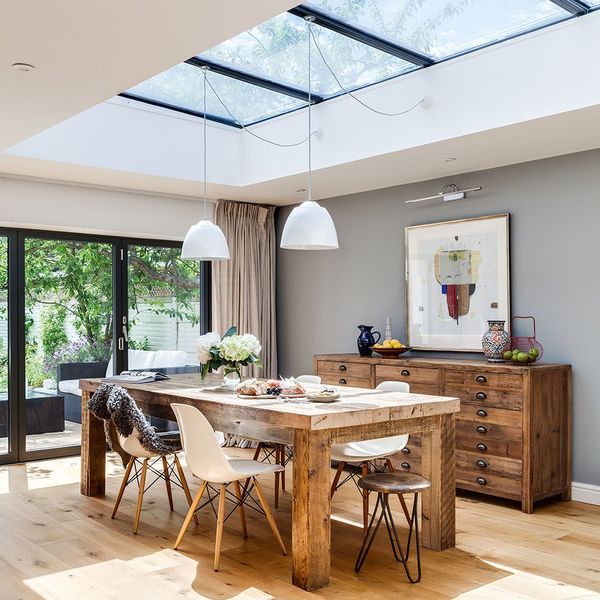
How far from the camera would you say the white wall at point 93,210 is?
578 cm

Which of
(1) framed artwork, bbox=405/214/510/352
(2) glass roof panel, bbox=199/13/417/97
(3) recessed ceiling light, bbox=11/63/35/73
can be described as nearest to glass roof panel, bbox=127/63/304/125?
(2) glass roof panel, bbox=199/13/417/97

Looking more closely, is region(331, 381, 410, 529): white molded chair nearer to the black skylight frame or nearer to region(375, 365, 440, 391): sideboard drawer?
region(375, 365, 440, 391): sideboard drawer

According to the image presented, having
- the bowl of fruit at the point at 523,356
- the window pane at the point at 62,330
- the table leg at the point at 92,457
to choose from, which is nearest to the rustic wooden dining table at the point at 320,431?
the table leg at the point at 92,457

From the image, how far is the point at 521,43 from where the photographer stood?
13.8 feet

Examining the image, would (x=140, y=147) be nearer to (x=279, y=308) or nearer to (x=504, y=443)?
(x=279, y=308)

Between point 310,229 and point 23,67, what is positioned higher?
point 23,67

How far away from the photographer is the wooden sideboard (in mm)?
4520

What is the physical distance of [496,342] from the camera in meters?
4.95

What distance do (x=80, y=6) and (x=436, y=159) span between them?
307 cm

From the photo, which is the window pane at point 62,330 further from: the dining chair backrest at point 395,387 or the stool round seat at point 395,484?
the stool round seat at point 395,484

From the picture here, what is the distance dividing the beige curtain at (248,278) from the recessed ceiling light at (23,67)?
3609 millimetres

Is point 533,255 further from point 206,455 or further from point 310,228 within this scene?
point 206,455

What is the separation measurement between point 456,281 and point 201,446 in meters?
2.77

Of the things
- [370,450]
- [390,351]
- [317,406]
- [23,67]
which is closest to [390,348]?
[390,351]
